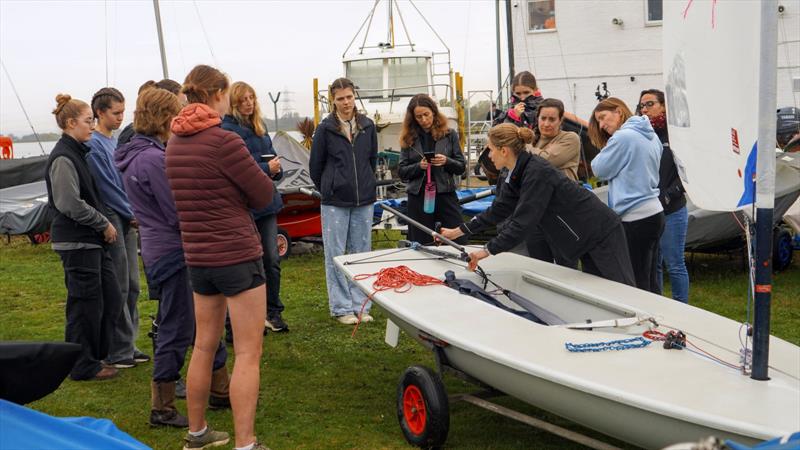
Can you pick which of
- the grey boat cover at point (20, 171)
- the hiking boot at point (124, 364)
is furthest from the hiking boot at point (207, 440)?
the grey boat cover at point (20, 171)

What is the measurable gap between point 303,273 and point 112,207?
3667mm

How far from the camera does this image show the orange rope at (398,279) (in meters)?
4.35

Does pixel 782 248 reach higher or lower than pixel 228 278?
lower

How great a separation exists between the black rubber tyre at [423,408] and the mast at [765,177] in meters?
1.35

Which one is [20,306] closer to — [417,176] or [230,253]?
[417,176]

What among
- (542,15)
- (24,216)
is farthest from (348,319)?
(542,15)

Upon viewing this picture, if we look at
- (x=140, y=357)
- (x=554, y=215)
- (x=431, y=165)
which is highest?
(x=431, y=165)

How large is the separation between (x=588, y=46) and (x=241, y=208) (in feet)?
47.5

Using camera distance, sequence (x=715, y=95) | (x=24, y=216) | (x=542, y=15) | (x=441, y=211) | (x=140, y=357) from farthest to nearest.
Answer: (x=542, y=15) < (x=24, y=216) < (x=441, y=211) < (x=140, y=357) < (x=715, y=95)

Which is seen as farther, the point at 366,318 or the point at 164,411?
the point at 366,318

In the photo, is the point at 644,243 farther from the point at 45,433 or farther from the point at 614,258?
the point at 45,433

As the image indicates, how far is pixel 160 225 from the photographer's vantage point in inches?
159

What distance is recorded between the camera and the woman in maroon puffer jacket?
3.45 metres

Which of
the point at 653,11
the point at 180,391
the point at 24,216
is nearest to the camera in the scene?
the point at 180,391
